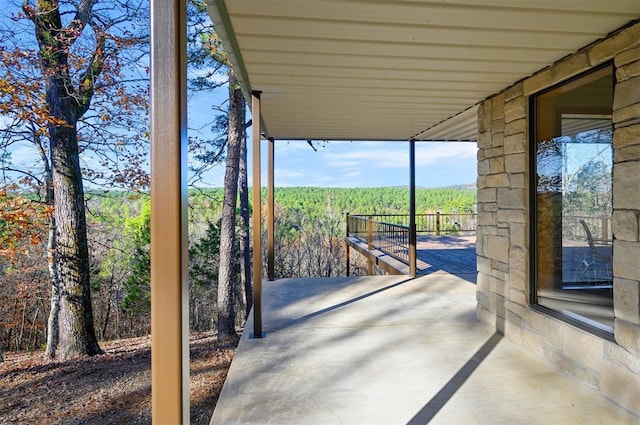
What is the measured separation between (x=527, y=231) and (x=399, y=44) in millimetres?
1994

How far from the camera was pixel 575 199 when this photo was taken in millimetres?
2812

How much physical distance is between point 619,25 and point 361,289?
13.9 ft

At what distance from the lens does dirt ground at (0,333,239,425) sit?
17.1 feet

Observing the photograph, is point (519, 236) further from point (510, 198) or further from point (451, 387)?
point (451, 387)

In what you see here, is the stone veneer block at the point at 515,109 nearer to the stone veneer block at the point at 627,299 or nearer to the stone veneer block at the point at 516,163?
the stone veneer block at the point at 516,163

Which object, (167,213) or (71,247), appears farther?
(71,247)

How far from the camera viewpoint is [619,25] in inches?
84.8

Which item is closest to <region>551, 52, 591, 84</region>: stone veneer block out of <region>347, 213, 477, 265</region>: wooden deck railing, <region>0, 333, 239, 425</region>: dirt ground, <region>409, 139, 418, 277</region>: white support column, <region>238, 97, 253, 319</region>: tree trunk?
<region>409, 139, 418, 277</region>: white support column

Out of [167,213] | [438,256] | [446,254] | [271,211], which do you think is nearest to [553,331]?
[167,213]

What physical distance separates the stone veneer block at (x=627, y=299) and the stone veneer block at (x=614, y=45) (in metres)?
1.43

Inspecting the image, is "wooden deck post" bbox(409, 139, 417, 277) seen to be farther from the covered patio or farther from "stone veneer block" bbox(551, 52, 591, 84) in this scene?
"stone veneer block" bbox(551, 52, 591, 84)

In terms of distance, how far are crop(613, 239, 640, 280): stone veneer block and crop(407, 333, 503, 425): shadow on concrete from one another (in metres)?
1.19

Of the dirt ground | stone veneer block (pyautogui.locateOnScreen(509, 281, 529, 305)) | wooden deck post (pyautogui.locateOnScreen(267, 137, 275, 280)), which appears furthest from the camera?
wooden deck post (pyautogui.locateOnScreen(267, 137, 275, 280))

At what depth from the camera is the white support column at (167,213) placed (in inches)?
44.8
